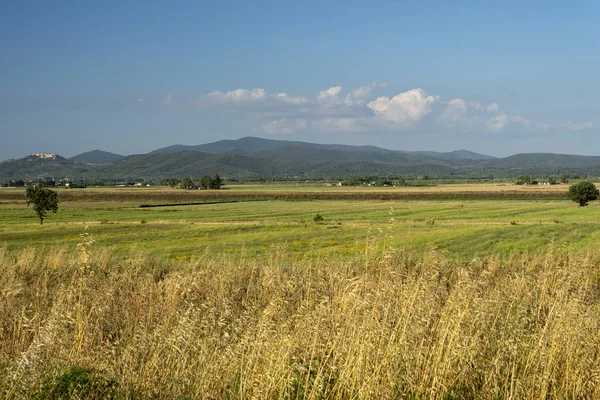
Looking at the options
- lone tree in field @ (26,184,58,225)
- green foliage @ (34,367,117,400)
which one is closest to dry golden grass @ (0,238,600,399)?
green foliage @ (34,367,117,400)

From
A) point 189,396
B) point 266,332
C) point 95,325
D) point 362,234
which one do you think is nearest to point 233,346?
point 266,332

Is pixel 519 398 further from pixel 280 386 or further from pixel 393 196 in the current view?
pixel 393 196

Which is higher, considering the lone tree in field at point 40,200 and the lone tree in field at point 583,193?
the lone tree in field at point 40,200

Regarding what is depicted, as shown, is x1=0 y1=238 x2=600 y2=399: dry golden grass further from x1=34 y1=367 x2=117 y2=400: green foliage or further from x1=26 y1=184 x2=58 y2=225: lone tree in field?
x1=26 y1=184 x2=58 y2=225: lone tree in field

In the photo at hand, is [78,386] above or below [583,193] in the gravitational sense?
above

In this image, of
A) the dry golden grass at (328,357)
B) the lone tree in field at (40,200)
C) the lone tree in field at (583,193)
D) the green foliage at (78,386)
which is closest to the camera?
the green foliage at (78,386)

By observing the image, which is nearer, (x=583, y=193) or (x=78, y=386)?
(x=78, y=386)

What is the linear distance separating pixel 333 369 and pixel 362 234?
45.8m

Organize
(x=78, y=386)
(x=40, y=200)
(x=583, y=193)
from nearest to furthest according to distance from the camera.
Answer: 1. (x=78, y=386)
2. (x=40, y=200)
3. (x=583, y=193)

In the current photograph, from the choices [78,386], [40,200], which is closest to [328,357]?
[78,386]

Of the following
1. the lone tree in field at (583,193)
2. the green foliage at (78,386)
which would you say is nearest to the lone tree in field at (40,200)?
the green foliage at (78,386)

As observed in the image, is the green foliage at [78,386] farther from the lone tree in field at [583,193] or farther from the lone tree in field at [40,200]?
the lone tree in field at [583,193]

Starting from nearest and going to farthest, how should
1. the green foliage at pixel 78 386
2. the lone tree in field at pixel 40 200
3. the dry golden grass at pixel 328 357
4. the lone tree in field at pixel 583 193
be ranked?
1. the green foliage at pixel 78 386
2. the dry golden grass at pixel 328 357
3. the lone tree in field at pixel 40 200
4. the lone tree in field at pixel 583 193

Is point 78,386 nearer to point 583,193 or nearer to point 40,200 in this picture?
point 40,200
